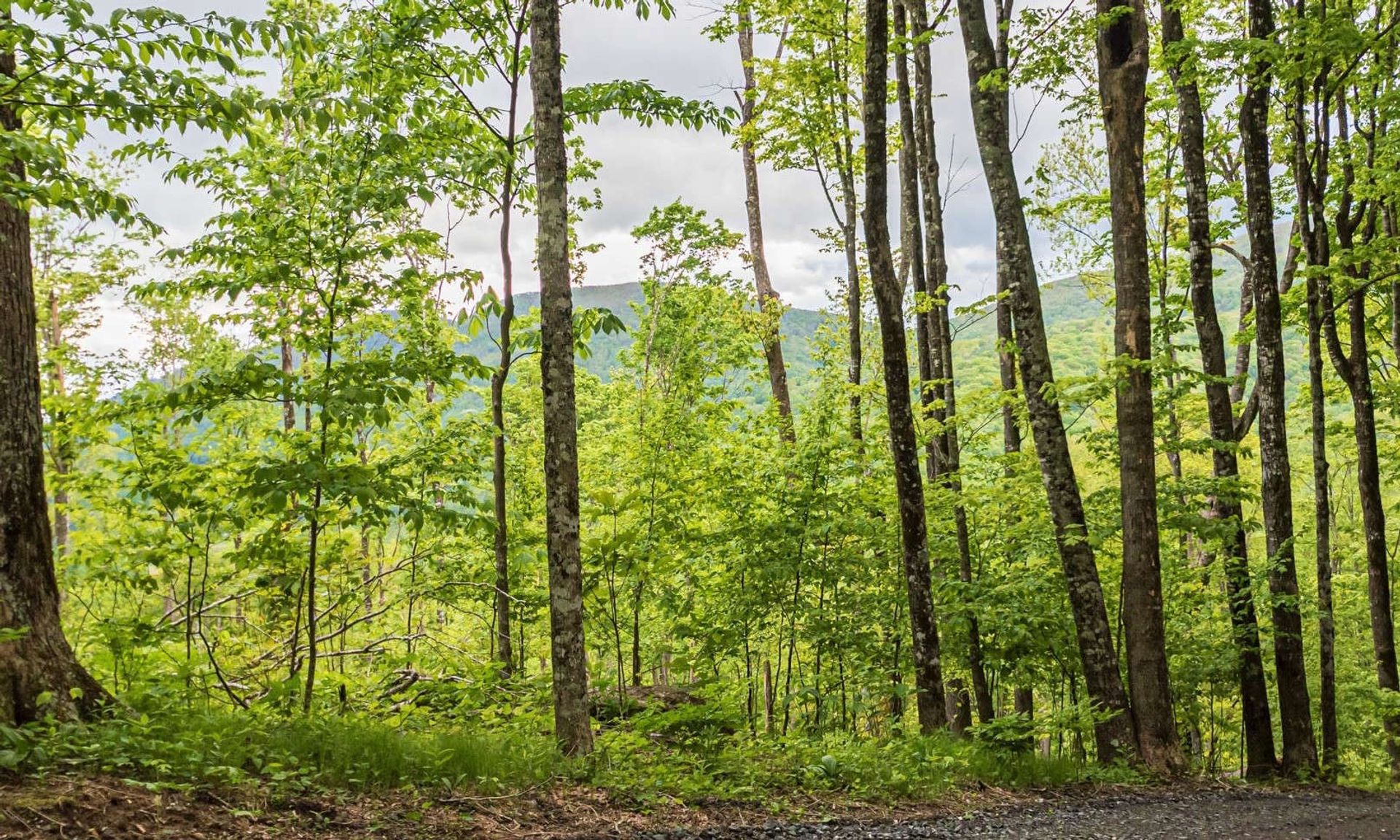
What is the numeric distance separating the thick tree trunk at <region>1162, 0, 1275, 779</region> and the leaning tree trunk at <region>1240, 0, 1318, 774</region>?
11.0 inches

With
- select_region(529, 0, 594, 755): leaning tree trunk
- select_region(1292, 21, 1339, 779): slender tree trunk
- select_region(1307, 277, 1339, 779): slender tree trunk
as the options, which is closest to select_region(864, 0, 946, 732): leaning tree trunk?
select_region(529, 0, 594, 755): leaning tree trunk

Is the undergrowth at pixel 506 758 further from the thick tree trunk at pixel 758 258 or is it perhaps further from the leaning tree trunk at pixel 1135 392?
the thick tree trunk at pixel 758 258

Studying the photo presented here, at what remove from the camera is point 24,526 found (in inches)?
198

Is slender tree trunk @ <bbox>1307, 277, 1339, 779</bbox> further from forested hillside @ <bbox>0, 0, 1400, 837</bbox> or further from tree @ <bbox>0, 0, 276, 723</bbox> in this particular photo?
tree @ <bbox>0, 0, 276, 723</bbox>

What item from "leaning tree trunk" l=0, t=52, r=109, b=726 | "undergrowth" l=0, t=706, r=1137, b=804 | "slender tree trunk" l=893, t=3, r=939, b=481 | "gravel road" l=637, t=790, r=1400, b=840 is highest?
"slender tree trunk" l=893, t=3, r=939, b=481

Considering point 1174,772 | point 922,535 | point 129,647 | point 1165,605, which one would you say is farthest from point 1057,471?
point 129,647

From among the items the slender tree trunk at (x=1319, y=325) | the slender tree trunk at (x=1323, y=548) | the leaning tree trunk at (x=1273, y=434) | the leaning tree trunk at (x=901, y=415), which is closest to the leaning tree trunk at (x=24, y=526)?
the leaning tree trunk at (x=901, y=415)

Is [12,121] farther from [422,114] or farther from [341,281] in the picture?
[422,114]

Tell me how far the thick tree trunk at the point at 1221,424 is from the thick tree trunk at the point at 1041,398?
1698mm

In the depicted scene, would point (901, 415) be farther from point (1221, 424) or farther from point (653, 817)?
point (1221, 424)

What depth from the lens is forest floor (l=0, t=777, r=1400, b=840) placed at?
3.97 m

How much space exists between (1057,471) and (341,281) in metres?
7.63

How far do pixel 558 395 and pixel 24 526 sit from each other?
351 cm

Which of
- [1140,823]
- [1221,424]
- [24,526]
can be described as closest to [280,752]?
[24,526]
